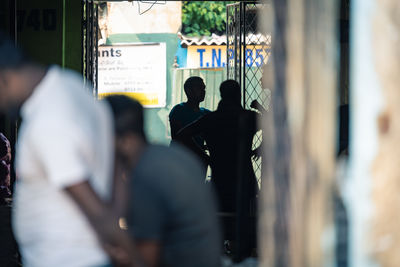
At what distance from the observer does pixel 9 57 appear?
2578mm

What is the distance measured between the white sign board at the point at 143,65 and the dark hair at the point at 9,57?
14.5 metres

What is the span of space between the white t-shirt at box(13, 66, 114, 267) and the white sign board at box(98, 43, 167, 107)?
1459cm

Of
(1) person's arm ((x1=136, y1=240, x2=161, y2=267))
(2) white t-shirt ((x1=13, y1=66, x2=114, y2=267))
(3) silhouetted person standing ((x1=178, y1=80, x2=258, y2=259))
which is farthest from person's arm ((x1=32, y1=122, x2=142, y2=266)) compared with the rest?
(3) silhouetted person standing ((x1=178, y1=80, x2=258, y2=259))

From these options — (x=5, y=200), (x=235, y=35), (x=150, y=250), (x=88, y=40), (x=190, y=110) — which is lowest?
(x=5, y=200)

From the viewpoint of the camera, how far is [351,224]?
2.61 m

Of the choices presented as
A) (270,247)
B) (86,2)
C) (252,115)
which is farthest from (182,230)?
(86,2)

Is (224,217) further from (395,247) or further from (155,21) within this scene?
(155,21)

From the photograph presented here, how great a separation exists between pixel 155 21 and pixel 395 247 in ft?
51.3

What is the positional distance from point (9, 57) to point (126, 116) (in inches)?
33.3

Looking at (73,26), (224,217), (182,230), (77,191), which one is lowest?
(224,217)

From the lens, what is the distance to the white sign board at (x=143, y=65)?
17.3 m

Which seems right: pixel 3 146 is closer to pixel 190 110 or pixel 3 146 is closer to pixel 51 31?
pixel 51 31

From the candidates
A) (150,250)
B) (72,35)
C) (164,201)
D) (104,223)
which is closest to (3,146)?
(72,35)

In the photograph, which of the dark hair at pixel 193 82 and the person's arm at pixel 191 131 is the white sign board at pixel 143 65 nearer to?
the dark hair at pixel 193 82
